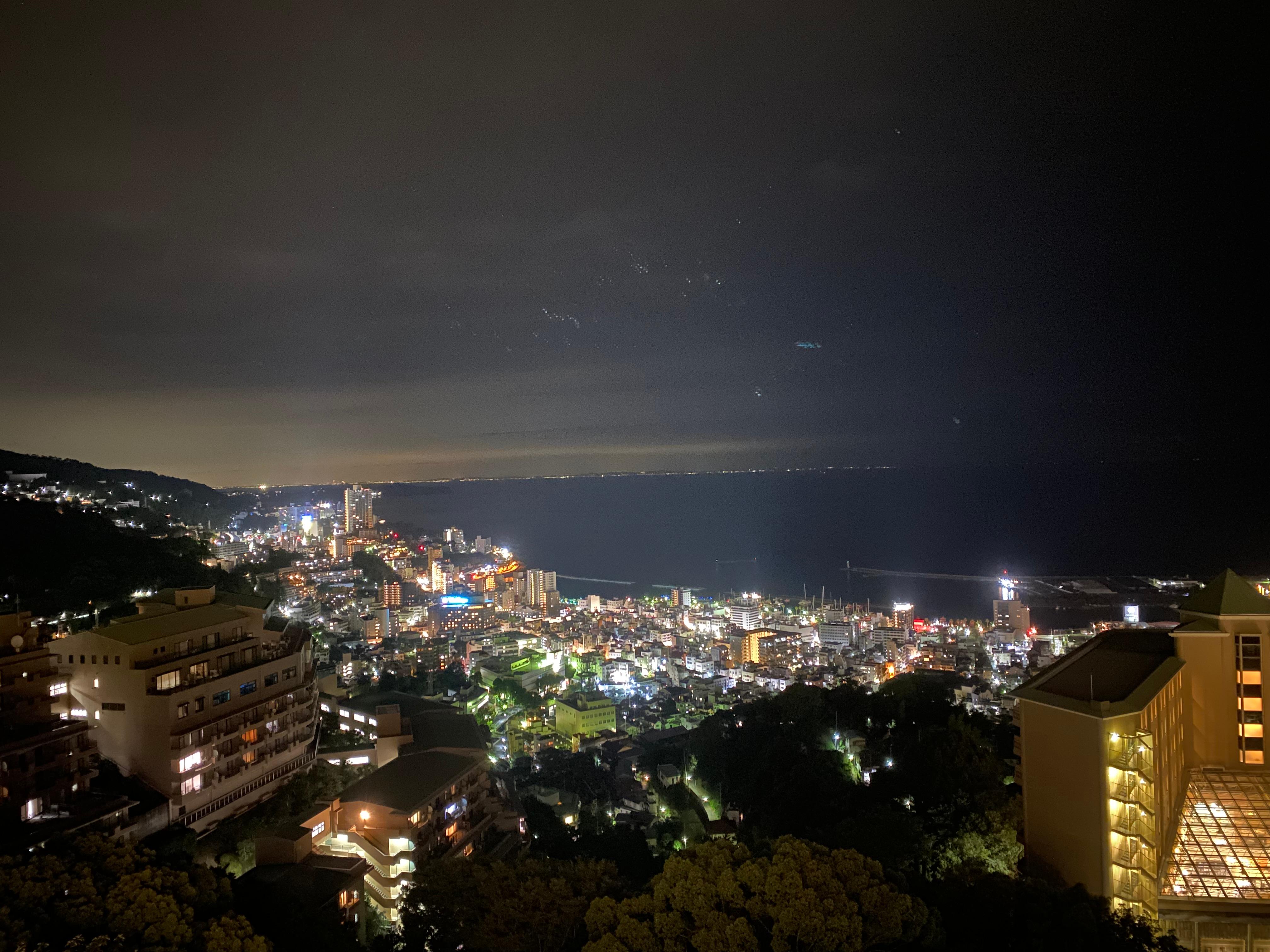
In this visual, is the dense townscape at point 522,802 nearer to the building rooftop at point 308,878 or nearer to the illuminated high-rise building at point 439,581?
the building rooftop at point 308,878

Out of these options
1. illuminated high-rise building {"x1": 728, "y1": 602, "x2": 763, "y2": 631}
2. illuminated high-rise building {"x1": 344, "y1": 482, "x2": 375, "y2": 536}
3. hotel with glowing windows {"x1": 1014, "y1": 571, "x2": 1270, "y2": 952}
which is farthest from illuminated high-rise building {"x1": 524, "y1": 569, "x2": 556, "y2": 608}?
hotel with glowing windows {"x1": 1014, "y1": 571, "x2": 1270, "y2": 952}

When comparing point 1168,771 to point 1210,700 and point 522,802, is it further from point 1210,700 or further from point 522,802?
point 522,802

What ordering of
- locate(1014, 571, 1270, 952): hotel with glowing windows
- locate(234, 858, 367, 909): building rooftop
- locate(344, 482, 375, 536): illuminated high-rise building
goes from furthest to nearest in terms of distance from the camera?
locate(344, 482, 375, 536): illuminated high-rise building → locate(234, 858, 367, 909): building rooftop → locate(1014, 571, 1270, 952): hotel with glowing windows

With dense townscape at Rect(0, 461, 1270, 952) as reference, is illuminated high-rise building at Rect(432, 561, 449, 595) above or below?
below

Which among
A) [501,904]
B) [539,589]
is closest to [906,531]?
[539,589]

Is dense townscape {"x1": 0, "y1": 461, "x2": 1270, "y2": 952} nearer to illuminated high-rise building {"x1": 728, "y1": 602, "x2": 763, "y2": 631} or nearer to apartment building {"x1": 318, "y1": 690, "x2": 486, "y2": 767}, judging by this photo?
apartment building {"x1": 318, "y1": 690, "x2": 486, "y2": 767}
